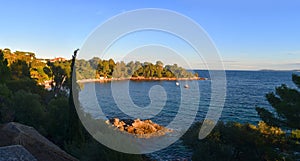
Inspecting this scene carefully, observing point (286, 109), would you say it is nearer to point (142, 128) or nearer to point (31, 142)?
point (31, 142)

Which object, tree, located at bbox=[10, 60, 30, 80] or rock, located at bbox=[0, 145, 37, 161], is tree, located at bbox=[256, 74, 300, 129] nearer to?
rock, located at bbox=[0, 145, 37, 161]

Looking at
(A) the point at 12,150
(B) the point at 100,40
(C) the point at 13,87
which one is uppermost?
(B) the point at 100,40

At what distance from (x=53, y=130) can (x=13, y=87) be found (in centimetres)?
1038

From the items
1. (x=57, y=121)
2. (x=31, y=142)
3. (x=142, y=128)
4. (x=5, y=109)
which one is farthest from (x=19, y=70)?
(x=31, y=142)

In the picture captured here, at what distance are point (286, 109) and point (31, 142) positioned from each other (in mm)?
11298

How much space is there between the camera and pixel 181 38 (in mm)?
8328

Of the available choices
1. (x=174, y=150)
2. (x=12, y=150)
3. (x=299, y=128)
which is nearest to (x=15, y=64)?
(x=174, y=150)

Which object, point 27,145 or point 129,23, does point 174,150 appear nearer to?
point 27,145

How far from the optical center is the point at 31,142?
35.0ft

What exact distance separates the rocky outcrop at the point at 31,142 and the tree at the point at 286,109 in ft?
29.9

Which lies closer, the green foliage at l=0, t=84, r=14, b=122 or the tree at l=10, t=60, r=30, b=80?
the green foliage at l=0, t=84, r=14, b=122

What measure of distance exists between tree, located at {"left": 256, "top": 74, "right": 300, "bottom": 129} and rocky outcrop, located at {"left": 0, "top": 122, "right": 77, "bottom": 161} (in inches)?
358

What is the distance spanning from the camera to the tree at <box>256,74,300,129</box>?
10.2m

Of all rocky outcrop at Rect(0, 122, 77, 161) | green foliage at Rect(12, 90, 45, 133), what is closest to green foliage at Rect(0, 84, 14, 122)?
green foliage at Rect(12, 90, 45, 133)
